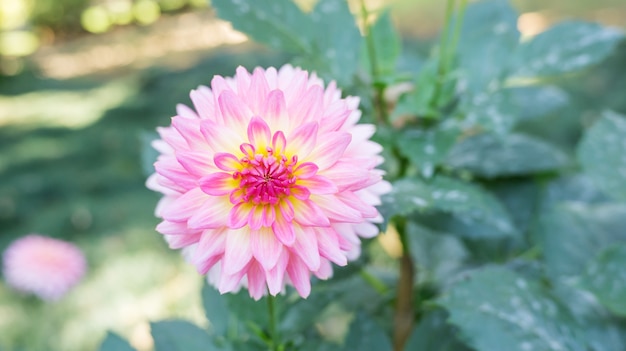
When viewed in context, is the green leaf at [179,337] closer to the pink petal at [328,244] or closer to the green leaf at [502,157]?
the pink petal at [328,244]

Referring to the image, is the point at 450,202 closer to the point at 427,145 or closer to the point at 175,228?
the point at 427,145

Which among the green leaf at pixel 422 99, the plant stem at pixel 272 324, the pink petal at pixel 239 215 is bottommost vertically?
the plant stem at pixel 272 324

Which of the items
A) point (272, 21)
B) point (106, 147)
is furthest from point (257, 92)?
point (106, 147)

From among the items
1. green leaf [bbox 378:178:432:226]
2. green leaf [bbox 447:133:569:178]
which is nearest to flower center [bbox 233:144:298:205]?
green leaf [bbox 378:178:432:226]

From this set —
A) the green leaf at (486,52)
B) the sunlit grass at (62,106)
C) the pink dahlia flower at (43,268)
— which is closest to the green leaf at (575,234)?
the green leaf at (486,52)

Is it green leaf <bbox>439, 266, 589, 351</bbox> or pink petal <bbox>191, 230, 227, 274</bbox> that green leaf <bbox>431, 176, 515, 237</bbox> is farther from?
pink petal <bbox>191, 230, 227, 274</bbox>
